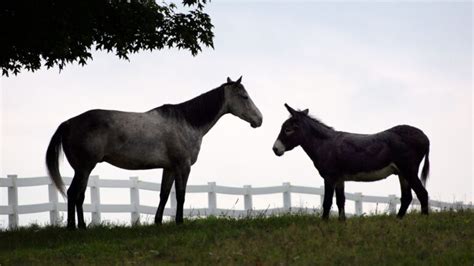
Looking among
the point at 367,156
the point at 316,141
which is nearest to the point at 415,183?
the point at 367,156

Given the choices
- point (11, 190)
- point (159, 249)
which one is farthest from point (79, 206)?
point (11, 190)

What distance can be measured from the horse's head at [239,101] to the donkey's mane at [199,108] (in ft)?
0.46

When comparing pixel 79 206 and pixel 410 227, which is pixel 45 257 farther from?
pixel 410 227

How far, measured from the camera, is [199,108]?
18172 millimetres

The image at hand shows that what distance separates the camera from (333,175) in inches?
637

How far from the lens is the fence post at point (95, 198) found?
2216cm

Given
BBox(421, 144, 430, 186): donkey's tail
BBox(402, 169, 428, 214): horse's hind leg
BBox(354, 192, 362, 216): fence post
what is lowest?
BBox(354, 192, 362, 216): fence post

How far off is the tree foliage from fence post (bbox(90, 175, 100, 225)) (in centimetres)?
358

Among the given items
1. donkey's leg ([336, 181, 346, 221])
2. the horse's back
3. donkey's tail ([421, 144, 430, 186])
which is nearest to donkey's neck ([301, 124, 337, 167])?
donkey's leg ([336, 181, 346, 221])

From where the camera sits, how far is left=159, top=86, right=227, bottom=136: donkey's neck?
18016 millimetres

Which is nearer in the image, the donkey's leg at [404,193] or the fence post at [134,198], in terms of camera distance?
the donkey's leg at [404,193]

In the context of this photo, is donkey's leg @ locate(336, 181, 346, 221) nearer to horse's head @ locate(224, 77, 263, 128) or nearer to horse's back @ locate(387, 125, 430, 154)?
horse's back @ locate(387, 125, 430, 154)

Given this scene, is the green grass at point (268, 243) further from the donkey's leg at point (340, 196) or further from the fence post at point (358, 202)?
the fence post at point (358, 202)

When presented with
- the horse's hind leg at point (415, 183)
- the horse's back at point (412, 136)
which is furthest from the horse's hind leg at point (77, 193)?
the horse's hind leg at point (415, 183)
